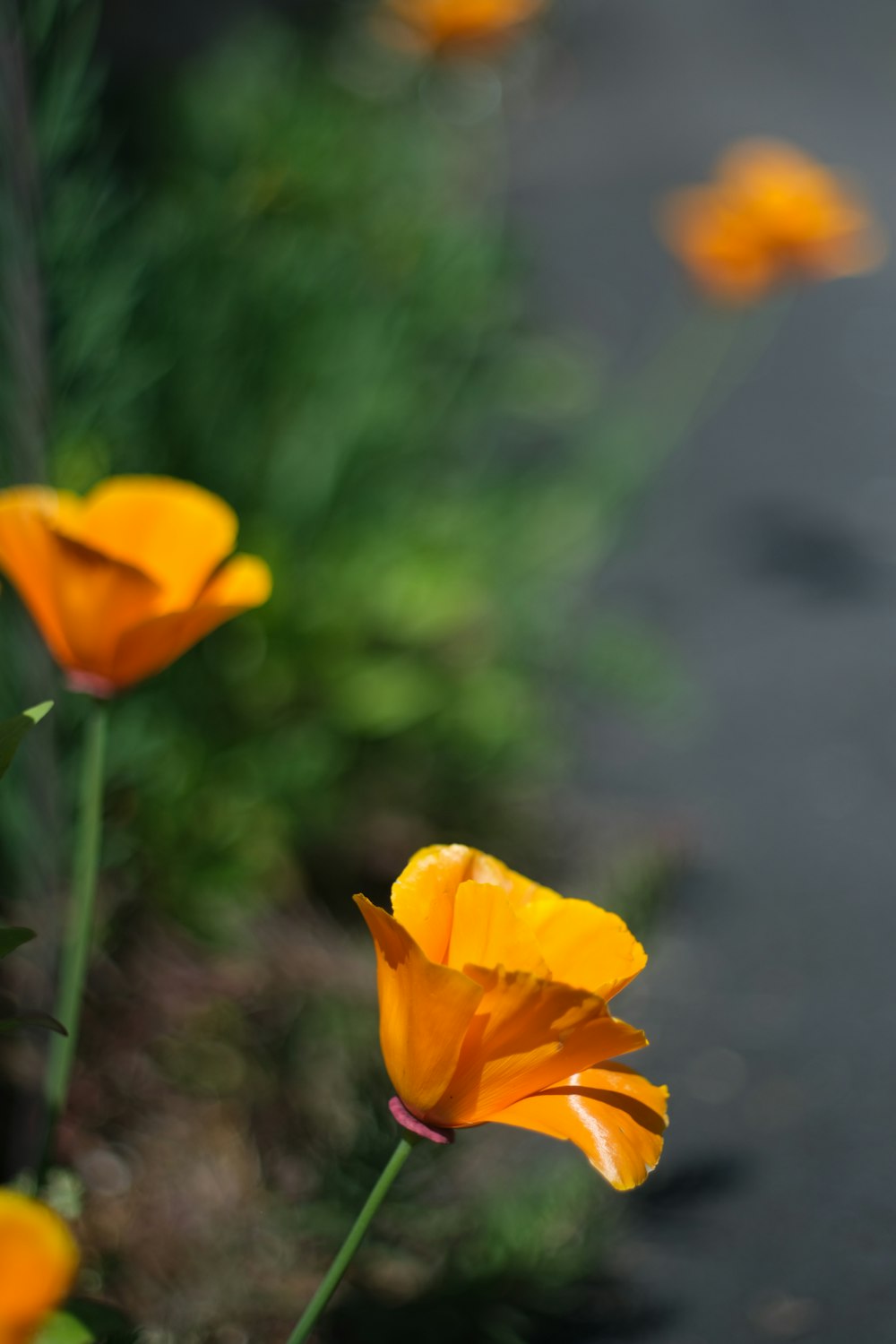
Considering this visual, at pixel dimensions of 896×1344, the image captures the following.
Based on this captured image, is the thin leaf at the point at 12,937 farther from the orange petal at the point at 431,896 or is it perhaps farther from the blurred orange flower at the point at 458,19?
the blurred orange flower at the point at 458,19

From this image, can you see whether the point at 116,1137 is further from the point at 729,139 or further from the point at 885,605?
the point at 729,139

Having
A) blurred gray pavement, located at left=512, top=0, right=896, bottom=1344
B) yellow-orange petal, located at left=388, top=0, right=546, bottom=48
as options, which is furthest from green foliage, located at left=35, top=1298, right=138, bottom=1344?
yellow-orange petal, located at left=388, top=0, right=546, bottom=48

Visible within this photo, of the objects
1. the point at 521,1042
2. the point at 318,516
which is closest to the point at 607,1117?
the point at 521,1042

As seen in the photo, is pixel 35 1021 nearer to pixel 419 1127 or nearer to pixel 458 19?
pixel 419 1127

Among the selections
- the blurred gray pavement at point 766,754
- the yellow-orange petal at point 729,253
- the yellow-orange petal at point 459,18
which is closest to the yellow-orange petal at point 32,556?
the blurred gray pavement at point 766,754

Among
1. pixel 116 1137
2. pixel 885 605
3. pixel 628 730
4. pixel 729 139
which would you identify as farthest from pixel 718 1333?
pixel 729 139

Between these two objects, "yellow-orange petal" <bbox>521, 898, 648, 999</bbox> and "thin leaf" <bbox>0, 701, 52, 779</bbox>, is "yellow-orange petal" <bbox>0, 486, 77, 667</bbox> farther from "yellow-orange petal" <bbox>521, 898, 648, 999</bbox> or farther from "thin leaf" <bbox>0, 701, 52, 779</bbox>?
"yellow-orange petal" <bbox>521, 898, 648, 999</bbox>
